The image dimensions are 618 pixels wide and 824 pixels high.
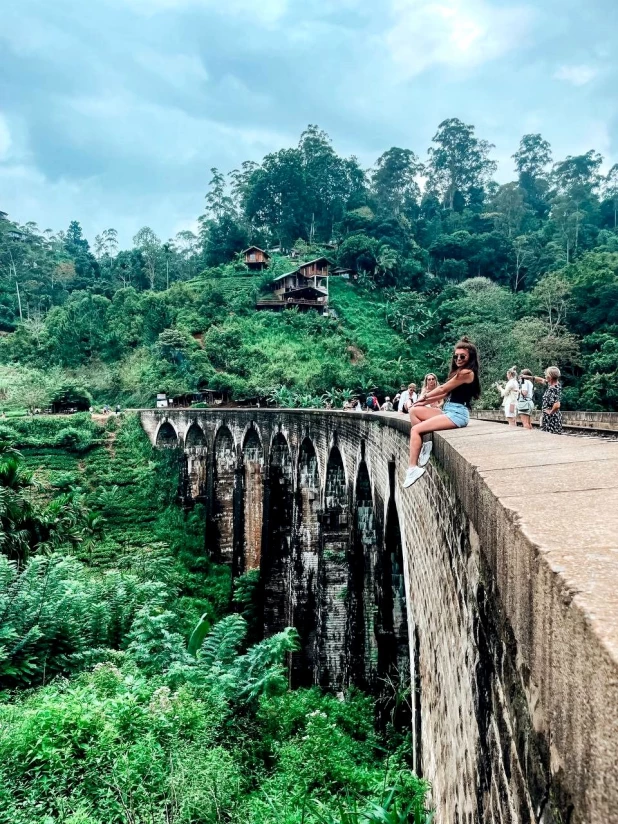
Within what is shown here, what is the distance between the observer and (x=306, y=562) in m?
15.9

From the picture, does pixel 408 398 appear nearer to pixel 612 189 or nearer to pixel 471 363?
pixel 471 363

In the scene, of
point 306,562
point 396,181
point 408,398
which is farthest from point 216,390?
point 396,181

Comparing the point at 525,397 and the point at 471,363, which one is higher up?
the point at 471,363

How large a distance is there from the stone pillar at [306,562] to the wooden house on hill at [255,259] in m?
36.0

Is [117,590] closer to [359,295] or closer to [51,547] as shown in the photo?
[51,547]

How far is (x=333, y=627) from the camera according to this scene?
13.3 meters

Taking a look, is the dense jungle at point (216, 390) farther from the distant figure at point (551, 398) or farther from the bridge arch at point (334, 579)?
the distant figure at point (551, 398)

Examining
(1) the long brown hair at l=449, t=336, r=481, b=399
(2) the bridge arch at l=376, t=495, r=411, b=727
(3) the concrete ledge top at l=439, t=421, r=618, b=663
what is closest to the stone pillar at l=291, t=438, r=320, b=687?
(2) the bridge arch at l=376, t=495, r=411, b=727

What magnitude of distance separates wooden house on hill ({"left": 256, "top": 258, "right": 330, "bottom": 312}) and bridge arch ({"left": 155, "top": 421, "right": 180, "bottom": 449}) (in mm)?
20230

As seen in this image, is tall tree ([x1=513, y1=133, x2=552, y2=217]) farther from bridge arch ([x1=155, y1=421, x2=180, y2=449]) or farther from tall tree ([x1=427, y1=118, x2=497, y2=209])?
bridge arch ([x1=155, y1=421, x2=180, y2=449])

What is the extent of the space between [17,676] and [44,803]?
269 cm

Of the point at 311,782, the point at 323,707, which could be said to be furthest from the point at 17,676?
the point at 323,707

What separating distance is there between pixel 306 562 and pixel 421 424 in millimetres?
13217

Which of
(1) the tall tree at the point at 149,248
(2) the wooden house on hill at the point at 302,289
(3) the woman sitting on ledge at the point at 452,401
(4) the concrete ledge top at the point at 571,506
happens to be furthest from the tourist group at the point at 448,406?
(1) the tall tree at the point at 149,248
